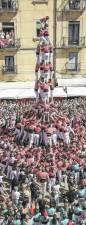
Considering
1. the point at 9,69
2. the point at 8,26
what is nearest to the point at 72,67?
the point at 9,69

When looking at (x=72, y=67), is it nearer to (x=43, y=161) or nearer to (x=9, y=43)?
(x=9, y=43)

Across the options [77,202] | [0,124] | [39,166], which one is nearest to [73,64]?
[0,124]

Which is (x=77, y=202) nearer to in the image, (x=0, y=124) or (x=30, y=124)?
(x=30, y=124)

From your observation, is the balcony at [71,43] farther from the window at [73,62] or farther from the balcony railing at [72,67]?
the balcony railing at [72,67]

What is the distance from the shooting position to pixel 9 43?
35.2 m

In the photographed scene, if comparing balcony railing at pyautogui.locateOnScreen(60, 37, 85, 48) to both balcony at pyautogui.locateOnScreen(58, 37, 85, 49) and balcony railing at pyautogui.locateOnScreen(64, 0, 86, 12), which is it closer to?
balcony at pyautogui.locateOnScreen(58, 37, 85, 49)

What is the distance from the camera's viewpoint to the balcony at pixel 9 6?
34403mm

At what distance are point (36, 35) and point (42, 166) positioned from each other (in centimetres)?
1710

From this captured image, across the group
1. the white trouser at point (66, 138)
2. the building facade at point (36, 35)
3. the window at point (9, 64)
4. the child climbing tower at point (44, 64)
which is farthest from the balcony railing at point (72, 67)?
the white trouser at point (66, 138)

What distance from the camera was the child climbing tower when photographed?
24641 mm

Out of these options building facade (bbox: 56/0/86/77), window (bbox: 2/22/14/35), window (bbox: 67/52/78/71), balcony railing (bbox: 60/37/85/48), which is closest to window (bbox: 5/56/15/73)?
window (bbox: 2/22/14/35)

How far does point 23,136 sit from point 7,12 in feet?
42.4

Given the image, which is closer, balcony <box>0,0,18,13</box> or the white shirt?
the white shirt

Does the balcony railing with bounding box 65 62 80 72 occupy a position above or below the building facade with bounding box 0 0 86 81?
below
